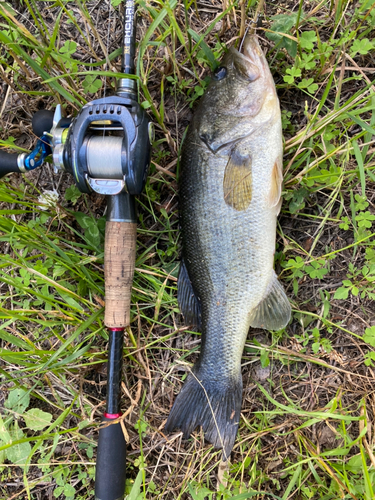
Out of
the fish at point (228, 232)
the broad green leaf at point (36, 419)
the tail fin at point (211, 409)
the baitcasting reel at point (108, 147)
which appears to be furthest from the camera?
the broad green leaf at point (36, 419)

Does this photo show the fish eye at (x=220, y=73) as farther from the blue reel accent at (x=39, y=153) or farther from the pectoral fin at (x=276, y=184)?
the blue reel accent at (x=39, y=153)

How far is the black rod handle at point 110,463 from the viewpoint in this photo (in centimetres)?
203

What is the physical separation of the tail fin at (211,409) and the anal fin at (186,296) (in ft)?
1.24

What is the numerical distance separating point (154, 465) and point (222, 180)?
1.92 meters

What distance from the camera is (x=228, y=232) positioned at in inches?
79.2

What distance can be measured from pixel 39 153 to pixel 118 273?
83 cm

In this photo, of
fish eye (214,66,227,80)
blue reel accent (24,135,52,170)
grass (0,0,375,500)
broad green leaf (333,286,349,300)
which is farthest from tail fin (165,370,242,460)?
fish eye (214,66,227,80)

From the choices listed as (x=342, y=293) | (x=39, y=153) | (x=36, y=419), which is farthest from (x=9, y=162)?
(x=342, y=293)

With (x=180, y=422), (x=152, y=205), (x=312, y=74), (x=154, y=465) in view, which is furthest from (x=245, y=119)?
(x=154, y=465)

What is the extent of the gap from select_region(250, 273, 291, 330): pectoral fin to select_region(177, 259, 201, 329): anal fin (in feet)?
1.16

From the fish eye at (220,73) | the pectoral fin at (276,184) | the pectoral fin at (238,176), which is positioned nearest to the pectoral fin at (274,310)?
the pectoral fin at (276,184)

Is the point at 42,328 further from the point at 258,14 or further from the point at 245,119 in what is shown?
the point at 258,14

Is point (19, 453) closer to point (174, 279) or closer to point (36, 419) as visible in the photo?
point (36, 419)

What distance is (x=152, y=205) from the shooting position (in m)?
2.36
